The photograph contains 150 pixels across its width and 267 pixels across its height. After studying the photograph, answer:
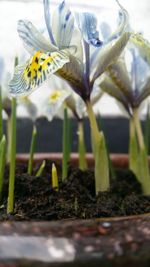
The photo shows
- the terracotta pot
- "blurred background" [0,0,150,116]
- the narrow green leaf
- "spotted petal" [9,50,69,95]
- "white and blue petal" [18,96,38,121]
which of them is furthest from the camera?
"blurred background" [0,0,150,116]

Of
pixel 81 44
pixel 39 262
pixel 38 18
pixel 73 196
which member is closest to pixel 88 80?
pixel 81 44

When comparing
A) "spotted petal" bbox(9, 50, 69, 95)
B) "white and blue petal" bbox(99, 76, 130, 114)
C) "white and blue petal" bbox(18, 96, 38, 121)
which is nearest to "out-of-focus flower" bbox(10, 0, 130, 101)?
"spotted petal" bbox(9, 50, 69, 95)

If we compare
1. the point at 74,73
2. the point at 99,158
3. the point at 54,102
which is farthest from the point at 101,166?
the point at 54,102

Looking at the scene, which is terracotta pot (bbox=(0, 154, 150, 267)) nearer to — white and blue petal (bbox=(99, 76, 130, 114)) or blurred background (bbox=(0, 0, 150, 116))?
white and blue petal (bbox=(99, 76, 130, 114))

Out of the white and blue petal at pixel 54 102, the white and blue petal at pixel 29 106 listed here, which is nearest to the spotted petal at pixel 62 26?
the white and blue petal at pixel 54 102

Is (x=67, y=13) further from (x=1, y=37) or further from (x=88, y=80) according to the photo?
(x=1, y=37)

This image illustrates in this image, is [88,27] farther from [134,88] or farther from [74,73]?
[134,88]

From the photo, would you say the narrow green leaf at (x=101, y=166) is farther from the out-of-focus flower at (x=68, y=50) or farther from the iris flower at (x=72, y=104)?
the iris flower at (x=72, y=104)

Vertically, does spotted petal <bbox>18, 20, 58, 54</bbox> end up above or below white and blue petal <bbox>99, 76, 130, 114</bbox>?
above

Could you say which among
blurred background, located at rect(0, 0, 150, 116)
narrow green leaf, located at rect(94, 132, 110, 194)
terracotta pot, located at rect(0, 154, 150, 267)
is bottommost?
terracotta pot, located at rect(0, 154, 150, 267)
